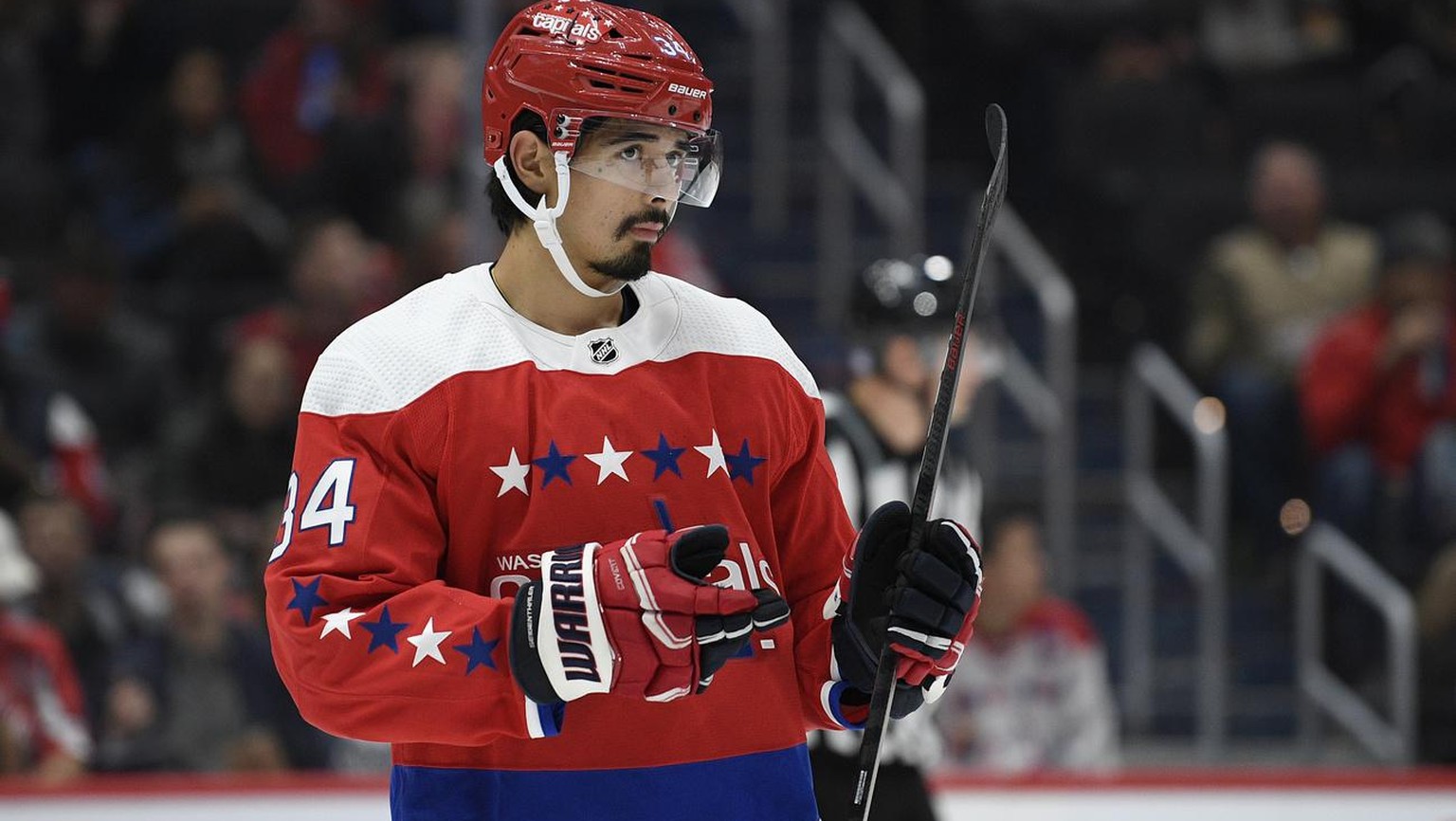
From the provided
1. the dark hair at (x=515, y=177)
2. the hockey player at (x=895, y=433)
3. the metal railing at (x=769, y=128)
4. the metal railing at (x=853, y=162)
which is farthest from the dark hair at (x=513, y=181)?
the metal railing at (x=769, y=128)

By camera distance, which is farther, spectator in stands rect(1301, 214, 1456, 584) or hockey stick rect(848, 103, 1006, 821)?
spectator in stands rect(1301, 214, 1456, 584)

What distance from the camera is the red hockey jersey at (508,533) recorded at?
6.44 ft

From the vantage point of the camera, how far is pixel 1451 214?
739cm

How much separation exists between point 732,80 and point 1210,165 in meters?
1.87

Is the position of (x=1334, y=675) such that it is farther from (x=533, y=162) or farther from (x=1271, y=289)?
(x=533, y=162)

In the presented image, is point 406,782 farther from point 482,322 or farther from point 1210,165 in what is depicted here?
point 1210,165

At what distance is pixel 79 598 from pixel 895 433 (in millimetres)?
2561

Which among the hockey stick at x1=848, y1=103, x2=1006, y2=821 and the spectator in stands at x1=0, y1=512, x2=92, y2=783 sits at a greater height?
the hockey stick at x1=848, y1=103, x2=1006, y2=821

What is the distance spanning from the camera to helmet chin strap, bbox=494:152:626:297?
2.11 metres

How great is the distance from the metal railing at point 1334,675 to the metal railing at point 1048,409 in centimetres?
72

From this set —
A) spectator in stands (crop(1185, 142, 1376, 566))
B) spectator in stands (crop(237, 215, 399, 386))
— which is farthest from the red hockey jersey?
spectator in stands (crop(1185, 142, 1376, 566))

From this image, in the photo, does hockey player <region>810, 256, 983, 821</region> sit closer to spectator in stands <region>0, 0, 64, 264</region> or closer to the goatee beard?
the goatee beard

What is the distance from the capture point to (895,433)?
3496 millimetres

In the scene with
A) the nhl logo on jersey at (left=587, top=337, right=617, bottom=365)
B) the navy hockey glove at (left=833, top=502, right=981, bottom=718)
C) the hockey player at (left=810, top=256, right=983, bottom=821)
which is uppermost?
the nhl logo on jersey at (left=587, top=337, right=617, bottom=365)
